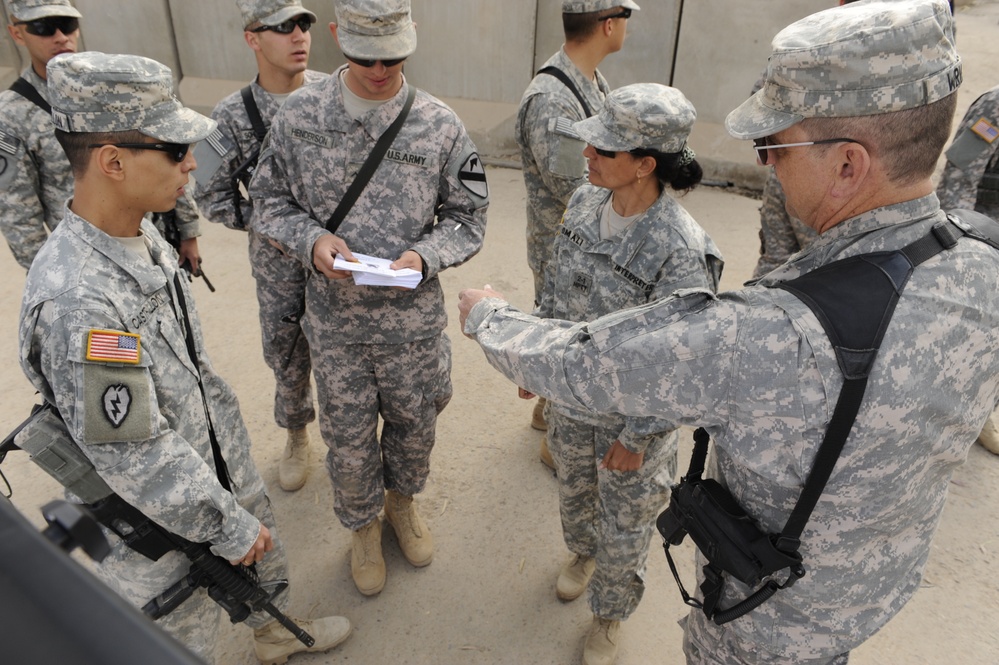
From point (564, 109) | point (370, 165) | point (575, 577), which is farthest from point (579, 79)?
point (575, 577)

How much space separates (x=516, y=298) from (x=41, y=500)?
3.04m

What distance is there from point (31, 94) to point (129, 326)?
2.12 metres

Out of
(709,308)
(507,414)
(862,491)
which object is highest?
(709,308)

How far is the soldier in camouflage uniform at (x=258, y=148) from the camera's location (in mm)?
3186

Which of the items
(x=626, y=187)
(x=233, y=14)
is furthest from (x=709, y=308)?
Answer: (x=233, y=14)

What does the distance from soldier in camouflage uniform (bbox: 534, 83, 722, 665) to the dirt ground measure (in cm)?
37

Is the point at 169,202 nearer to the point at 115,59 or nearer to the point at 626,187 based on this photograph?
the point at 115,59

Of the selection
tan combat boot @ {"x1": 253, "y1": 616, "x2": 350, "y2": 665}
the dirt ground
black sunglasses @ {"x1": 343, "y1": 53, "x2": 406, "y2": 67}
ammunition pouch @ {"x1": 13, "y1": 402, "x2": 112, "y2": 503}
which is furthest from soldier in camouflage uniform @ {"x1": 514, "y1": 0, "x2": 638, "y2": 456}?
ammunition pouch @ {"x1": 13, "y1": 402, "x2": 112, "y2": 503}

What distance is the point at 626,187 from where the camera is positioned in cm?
237

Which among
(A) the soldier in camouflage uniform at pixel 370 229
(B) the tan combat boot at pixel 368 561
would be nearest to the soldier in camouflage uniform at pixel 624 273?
(A) the soldier in camouflage uniform at pixel 370 229

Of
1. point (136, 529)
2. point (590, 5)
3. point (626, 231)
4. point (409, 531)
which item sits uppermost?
point (590, 5)

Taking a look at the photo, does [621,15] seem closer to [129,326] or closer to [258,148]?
[258,148]

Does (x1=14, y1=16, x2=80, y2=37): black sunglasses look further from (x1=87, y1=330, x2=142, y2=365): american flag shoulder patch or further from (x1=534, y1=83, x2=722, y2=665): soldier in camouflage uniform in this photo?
(x1=534, y1=83, x2=722, y2=665): soldier in camouflage uniform

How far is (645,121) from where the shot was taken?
224cm
